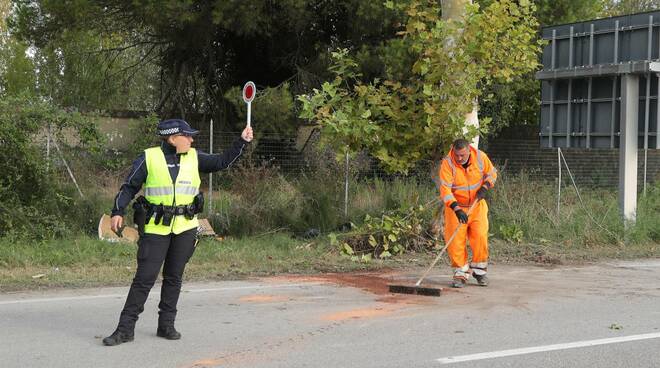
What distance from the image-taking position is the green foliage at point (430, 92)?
11.5 metres

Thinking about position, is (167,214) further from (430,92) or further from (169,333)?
(430,92)

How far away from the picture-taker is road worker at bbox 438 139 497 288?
942cm

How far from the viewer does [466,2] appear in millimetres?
11938

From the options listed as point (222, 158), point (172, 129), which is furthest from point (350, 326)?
point (172, 129)

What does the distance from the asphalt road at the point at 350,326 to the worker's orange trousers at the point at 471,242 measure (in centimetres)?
25

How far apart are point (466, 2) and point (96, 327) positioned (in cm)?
746

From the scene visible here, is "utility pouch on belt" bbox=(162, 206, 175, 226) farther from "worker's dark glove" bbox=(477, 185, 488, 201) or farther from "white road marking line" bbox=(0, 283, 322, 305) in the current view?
"worker's dark glove" bbox=(477, 185, 488, 201)

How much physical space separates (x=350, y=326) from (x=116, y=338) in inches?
80.3

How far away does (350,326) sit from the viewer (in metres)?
7.20

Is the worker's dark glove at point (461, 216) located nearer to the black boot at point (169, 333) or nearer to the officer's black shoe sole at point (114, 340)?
the black boot at point (169, 333)

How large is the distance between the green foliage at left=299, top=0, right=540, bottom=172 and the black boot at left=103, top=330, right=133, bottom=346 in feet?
18.7

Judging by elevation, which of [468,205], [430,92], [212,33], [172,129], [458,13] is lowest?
[468,205]

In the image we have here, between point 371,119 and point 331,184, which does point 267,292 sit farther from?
point 331,184

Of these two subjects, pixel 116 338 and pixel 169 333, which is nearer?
pixel 116 338
